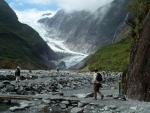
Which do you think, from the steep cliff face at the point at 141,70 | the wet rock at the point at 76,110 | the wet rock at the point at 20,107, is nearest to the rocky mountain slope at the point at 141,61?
the steep cliff face at the point at 141,70

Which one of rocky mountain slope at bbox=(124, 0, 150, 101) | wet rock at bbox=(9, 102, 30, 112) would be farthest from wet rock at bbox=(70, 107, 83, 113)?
rocky mountain slope at bbox=(124, 0, 150, 101)

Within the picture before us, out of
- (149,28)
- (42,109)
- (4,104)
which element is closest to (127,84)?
(149,28)

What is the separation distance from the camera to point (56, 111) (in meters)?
40.7

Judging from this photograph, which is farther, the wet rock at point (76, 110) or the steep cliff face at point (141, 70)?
the steep cliff face at point (141, 70)

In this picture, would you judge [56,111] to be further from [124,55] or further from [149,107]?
[124,55]

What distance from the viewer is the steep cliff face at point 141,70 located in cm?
4119

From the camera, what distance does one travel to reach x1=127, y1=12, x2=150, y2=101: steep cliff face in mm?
41188

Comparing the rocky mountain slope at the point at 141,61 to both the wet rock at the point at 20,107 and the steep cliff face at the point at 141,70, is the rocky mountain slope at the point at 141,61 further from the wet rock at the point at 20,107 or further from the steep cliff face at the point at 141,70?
the wet rock at the point at 20,107

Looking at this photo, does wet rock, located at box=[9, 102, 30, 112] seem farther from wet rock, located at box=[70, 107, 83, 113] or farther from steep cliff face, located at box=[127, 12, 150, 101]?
steep cliff face, located at box=[127, 12, 150, 101]

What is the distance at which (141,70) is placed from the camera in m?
42.2

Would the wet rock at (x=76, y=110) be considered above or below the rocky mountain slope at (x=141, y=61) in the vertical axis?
below

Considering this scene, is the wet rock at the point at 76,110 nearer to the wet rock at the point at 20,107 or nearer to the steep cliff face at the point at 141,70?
the wet rock at the point at 20,107

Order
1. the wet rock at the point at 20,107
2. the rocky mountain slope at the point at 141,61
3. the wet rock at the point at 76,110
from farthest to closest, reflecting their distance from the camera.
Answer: the rocky mountain slope at the point at 141,61 → the wet rock at the point at 20,107 → the wet rock at the point at 76,110

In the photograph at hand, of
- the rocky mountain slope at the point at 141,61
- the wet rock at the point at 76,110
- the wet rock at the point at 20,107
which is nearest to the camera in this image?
the wet rock at the point at 76,110
